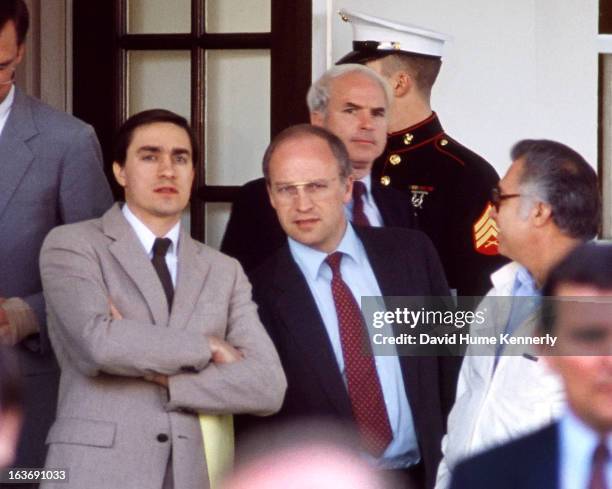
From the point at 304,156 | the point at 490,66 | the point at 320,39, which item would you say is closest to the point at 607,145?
the point at 490,66

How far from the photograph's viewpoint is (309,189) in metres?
3.29

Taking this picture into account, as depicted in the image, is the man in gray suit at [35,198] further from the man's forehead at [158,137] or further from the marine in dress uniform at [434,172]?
the marine in dress uniform at [434,172]

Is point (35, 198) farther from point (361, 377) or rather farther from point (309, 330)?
point (361, 377)

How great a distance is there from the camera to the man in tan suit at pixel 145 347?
304 cm

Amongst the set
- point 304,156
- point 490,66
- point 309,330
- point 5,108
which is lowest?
point 309,330

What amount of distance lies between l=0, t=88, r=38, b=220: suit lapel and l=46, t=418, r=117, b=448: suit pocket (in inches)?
23.5

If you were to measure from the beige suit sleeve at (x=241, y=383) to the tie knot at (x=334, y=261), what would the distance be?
0.81 ft

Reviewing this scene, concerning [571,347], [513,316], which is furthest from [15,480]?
[571,347]

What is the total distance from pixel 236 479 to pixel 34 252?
27.8 inches

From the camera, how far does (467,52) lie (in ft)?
15.2

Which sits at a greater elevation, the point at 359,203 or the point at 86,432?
the point at 359,203

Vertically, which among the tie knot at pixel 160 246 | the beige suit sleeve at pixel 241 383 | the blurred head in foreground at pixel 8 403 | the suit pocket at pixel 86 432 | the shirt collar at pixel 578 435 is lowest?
the suit pocket at pixel 86 432

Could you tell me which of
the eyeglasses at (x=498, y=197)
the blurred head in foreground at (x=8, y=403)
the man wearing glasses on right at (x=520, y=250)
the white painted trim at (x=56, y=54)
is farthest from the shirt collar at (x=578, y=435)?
the white painted trim at (x=56, y=54)

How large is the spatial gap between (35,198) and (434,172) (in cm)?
106
